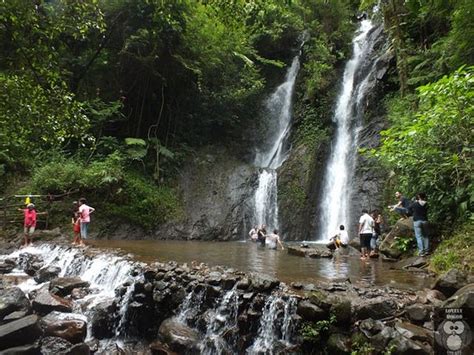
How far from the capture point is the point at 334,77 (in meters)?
23.2

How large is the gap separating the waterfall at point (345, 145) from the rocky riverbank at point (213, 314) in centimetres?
1058

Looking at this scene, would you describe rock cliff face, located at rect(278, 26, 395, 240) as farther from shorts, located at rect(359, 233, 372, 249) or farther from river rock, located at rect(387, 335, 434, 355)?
river rock, located at rect(387, 335, 434, 355)

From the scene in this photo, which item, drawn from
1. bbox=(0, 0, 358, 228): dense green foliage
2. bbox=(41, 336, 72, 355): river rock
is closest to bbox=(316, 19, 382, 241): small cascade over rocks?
bbox=(0, 0, 358, 228): dense green foliage

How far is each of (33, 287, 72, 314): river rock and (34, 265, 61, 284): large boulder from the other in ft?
6.94

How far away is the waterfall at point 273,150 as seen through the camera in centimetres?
1942

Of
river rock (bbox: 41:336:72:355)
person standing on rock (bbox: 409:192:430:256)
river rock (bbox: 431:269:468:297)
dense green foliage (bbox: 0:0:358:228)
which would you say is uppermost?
dense green foliage (bbox: 0:0:358:228)

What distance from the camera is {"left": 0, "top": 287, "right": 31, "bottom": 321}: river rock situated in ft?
25.2

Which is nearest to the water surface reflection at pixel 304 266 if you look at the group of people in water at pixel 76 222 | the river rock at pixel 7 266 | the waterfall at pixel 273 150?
the group of people in water at pixel 76 222

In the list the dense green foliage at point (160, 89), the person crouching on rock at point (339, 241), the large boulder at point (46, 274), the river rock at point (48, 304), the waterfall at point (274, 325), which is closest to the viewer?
the waterfall at point (274, 325)

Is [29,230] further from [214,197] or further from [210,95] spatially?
[210,95]

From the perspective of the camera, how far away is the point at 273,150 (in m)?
22.8

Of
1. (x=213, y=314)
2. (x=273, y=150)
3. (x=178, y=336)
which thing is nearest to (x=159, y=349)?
(x=178, y=336)

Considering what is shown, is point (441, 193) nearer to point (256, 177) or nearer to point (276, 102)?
point (256, 177)

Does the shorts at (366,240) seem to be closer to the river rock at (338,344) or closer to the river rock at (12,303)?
the river rock at (338,344)
